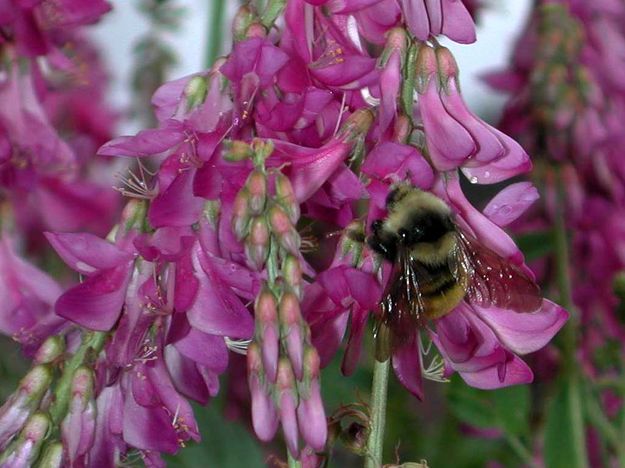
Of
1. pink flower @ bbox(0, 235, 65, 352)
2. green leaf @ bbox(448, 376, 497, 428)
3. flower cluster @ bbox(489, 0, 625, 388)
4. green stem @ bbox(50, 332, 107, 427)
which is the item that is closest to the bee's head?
green stem @ bbox(50, 332, 107, 427)

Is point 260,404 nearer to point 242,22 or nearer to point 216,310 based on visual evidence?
point 216,310

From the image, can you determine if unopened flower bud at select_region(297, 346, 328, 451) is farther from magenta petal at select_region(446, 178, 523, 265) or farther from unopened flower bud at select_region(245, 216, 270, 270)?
magenta petal at select_region(446, 178, 523, 265)

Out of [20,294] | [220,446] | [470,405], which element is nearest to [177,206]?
[20,294]

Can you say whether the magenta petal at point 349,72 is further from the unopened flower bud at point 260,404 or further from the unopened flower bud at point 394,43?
the unopened flower bud at point 260,404

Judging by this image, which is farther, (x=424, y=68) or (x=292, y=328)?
(x=424, y=68)

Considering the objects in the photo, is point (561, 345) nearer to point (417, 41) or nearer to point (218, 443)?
point (218, 443)
